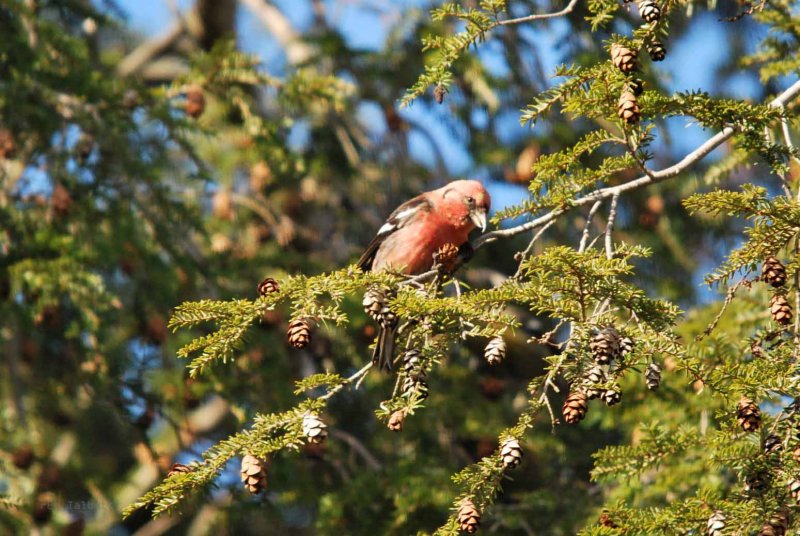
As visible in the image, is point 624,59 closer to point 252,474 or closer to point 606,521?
point 606,521

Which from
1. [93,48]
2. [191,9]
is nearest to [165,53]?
[191,9]

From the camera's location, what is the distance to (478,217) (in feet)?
16.6

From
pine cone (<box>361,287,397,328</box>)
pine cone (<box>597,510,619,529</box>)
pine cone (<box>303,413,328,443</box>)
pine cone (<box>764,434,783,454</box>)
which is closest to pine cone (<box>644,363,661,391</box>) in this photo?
pine cone (<box>764,434,783,454</box>)

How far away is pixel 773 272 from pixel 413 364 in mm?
1134

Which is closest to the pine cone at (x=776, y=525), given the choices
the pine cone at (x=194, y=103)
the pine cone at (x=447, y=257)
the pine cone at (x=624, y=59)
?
the pine cone at (x=624, y=59)

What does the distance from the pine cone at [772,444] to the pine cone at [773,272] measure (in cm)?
45

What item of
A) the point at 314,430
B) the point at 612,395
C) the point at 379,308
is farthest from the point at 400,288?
the point at 612,395

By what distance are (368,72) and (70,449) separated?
4.11 m

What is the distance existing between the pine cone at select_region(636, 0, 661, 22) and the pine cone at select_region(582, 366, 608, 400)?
1066 millimetres

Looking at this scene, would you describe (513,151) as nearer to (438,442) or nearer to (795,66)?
(438,442)

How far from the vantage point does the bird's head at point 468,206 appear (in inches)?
199

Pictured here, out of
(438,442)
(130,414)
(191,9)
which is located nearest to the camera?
(130,414)

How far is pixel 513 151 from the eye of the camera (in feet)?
24.4

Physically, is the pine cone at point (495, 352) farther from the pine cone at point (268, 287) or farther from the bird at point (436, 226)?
the bird at point (436, 226)
